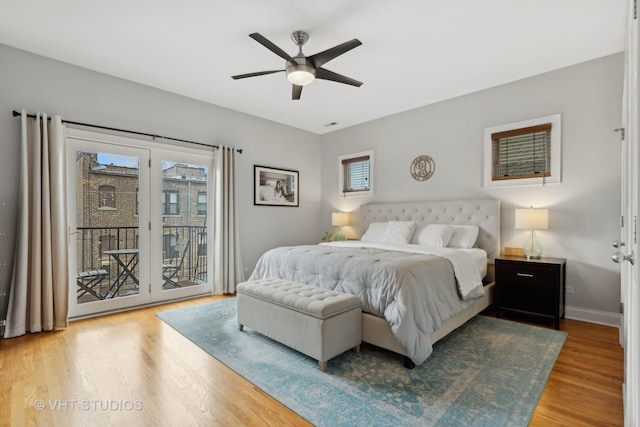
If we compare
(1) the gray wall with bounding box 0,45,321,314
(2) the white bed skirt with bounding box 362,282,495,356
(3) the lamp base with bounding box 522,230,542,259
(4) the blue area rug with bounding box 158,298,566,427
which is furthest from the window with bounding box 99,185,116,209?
(3) the lamp base with bounding box 522,230,542,259

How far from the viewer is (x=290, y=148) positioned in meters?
5.83

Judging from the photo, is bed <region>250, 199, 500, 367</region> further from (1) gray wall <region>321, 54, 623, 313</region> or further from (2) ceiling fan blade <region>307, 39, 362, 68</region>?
(2) ceiling fan blade <region>307, 39, 362, 68</region>

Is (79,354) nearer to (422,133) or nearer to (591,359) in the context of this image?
(591,359)

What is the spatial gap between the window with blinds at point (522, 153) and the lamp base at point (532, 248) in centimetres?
75

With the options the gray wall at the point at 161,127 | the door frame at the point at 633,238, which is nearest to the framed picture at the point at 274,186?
the gray wall at the point at 161,127

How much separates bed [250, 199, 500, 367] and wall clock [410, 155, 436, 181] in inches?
23.7

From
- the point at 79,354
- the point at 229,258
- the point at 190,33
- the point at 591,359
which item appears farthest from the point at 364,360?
the point at 190,33

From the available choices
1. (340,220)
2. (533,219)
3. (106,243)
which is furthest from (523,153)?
(106,243)

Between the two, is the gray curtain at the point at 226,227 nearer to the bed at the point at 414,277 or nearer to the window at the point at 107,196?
the bed at the point at 414,277

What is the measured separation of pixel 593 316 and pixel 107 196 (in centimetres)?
568

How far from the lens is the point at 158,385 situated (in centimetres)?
221

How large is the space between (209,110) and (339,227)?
2.92 meters

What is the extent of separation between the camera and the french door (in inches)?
142

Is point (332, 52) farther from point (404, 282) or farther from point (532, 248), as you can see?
point (532, 248)
